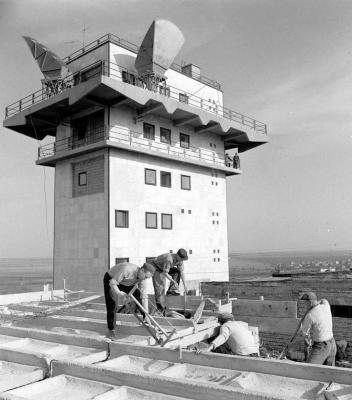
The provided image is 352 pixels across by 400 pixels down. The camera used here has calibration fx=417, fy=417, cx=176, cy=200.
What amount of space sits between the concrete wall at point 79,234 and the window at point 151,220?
102 inches

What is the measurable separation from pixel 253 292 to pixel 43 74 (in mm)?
15830

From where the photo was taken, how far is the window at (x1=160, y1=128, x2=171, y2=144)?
77.6 feet

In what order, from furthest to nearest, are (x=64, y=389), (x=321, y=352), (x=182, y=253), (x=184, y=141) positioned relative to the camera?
(x=184, y=141) < (x=182, y=253) < (x=321, y=352) < (x=64, y=389)

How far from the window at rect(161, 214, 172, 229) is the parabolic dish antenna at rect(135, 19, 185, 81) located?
7461mm

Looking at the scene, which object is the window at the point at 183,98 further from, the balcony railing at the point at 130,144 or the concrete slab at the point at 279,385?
the concrete slab at the point at 279,385

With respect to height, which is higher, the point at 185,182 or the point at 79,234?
the point at 185,182

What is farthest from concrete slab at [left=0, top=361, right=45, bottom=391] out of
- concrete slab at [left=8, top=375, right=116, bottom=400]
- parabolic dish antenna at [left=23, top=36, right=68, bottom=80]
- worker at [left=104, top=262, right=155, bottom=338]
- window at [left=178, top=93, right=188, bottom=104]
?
window at [left=178, top=93, right=188, bottom=104]

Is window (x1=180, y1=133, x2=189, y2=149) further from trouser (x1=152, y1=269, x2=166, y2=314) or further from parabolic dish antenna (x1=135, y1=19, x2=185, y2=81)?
trouser (x1=152, y1=269, x2=166, y2=314)

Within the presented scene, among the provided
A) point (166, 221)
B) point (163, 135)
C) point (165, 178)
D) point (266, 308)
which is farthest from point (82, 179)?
point (266, 308)

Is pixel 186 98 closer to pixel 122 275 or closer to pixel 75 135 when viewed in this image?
pixel 75 135

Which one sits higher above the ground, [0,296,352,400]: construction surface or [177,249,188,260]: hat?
[177,249,188,260]: hat

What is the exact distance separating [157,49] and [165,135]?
188 inches

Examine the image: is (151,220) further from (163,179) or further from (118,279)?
(118,279)

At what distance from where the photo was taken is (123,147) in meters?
20.7
